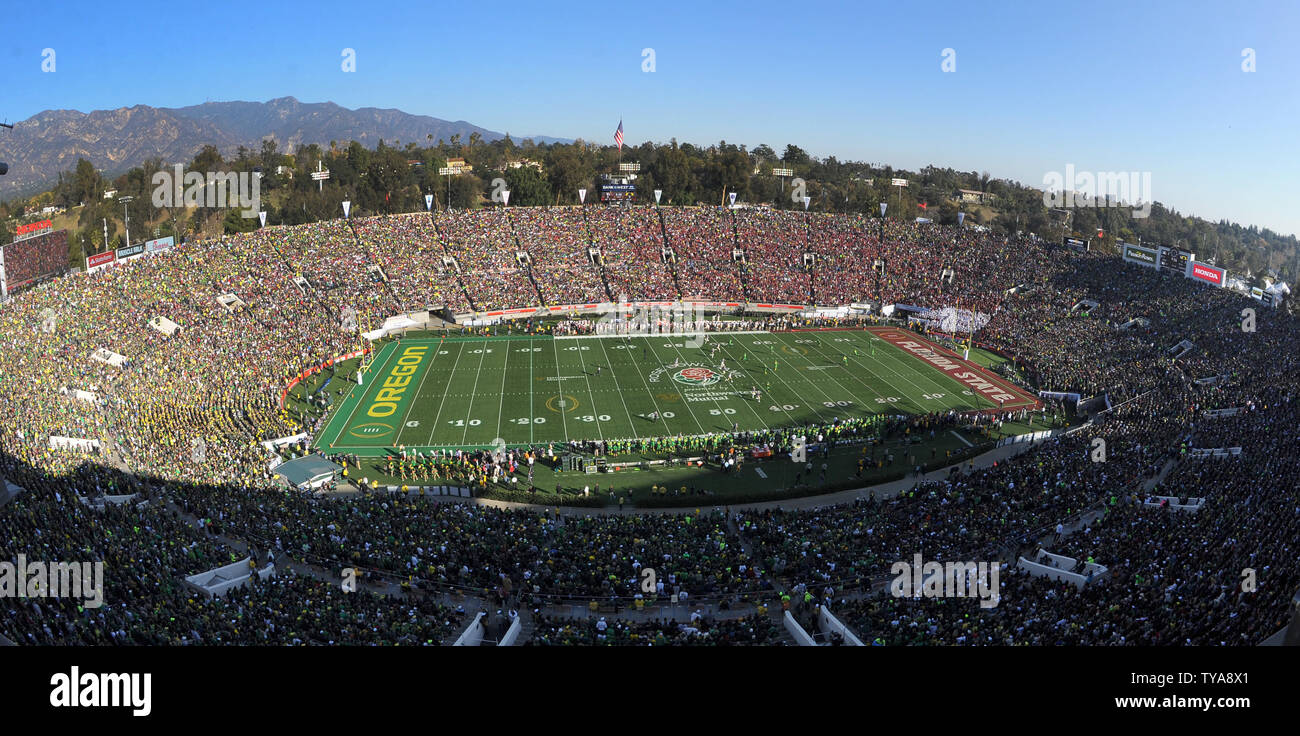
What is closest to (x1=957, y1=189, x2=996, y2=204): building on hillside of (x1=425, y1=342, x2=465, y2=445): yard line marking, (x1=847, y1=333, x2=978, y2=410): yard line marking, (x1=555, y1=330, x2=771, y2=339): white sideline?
(x1=555, y1=330, x2=771, y2=339): white sideline

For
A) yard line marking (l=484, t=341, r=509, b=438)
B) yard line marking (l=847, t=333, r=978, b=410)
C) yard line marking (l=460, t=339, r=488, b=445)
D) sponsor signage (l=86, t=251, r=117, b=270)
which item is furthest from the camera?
sponsor signage (l=86, t=251, r=117, b=270)

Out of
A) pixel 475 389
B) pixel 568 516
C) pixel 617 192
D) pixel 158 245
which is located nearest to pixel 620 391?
pixel 475 389

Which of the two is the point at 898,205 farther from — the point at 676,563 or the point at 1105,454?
the point at 676,563

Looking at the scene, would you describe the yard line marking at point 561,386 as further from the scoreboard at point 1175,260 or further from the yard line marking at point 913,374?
the scoreboard at point 1175,260

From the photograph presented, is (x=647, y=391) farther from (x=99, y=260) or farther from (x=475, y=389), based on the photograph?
(x=99, y=260)

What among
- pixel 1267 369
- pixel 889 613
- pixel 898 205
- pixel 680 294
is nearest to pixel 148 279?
pixel 680 294

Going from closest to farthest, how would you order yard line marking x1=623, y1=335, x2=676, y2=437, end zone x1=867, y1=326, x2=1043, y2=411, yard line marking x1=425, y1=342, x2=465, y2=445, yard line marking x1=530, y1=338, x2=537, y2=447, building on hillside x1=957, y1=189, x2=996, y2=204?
yard line marking x1=530, y1=338, x2=537, y2=447 < yard line marking x1=425, y1=342, x2=465, y2=445 < yard line marking x1=623, y1=335, x2=676, y2=437 < end zone x1=867, y1=326, x2=1043, y2=411 < building on hillside x1=957, y1=189, x2=996, y2=204

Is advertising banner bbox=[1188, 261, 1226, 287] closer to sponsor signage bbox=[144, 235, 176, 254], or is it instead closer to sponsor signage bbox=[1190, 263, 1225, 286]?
sponsor signage bbox=[1190, 263, 1225, 286]

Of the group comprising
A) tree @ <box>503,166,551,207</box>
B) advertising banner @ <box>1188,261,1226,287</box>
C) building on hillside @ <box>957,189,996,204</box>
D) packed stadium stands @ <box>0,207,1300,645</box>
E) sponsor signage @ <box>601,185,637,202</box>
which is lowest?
packed stadium stands @ <box>0,207,1300,645</box>
